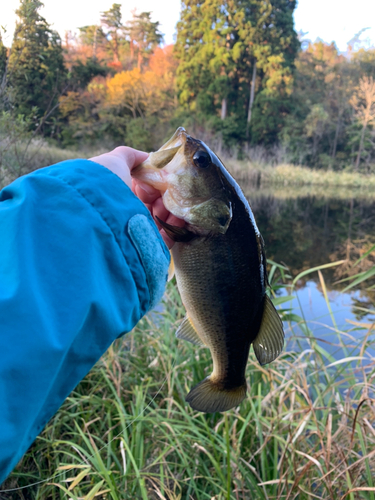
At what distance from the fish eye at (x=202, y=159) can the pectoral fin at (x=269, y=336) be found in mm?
549

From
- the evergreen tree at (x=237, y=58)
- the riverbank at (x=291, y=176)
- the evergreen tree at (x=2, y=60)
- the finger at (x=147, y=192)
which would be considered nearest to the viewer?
the finger at (x=147, y=192)

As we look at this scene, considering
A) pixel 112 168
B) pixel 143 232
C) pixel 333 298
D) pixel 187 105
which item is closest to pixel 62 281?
pixel 143 232

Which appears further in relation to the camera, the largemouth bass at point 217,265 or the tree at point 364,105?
the tree at point 364,105

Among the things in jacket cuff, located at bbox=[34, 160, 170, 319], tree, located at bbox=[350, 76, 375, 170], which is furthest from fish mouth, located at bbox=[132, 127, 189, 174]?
tree, located at bbox=[350, 76, 375, 170]

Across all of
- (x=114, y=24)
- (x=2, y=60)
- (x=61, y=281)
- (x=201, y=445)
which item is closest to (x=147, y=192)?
(x=61, y=281)

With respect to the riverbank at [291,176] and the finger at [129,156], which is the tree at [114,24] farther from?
the finger at [129,156]

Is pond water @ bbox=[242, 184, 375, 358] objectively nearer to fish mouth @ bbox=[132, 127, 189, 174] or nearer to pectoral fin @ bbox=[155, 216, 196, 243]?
pectoral fin @ bbox=[155, 216, 196, 243]

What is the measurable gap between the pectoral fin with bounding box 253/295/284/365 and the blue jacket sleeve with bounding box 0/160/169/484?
1.42 ft

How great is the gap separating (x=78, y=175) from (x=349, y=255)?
28.2ft

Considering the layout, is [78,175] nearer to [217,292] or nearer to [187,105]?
[217,292]

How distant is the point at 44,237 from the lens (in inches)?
34.5

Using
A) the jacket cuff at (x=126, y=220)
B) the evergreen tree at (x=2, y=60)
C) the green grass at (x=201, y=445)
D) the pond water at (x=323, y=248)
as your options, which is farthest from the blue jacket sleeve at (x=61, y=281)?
the evergreen tree at (x=2, y=60)

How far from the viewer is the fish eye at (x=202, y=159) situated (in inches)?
51.3

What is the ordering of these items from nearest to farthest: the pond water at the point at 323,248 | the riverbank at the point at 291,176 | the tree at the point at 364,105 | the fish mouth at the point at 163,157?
the fish mouth at the point at 163,157, the pond water at the point at 323,248, the riverbank at the point at 291,176, the tree at the point at 364,105
